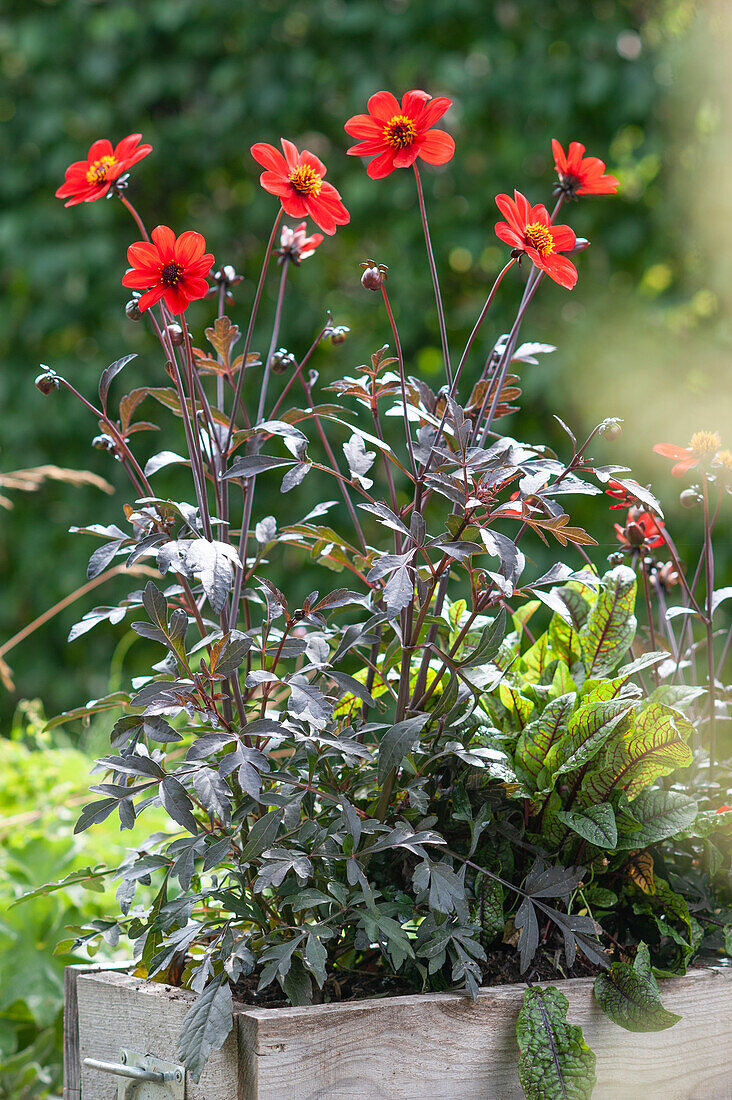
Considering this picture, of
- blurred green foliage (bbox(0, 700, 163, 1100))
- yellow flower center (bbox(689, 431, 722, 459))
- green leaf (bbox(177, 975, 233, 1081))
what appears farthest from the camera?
blurred green foliage (bbox(0, 700, 163, 1100))

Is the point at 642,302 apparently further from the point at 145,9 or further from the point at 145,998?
the point at 145,998

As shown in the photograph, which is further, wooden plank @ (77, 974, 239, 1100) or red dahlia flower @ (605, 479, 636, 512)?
red dahlia flower @ (605, 479, 636, 512)

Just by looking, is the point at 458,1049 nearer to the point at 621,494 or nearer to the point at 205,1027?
the point at 205,1027

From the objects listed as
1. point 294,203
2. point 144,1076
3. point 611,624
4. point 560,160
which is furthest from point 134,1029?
point 560,160

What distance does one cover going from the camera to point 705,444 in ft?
2.75

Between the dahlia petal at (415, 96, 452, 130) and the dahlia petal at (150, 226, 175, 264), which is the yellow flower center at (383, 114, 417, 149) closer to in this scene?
the dahlia petal at (415, 96, 452, 130)

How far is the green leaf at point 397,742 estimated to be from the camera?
0.69 meters

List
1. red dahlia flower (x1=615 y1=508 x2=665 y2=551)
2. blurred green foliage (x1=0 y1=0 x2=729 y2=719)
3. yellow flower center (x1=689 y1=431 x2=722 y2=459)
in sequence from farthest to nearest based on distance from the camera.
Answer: blurred green foliage (x1=0 y1=0 x2=729 y2=719)
red dahlia flower (x1=615 y1=508 x2=665 y2=551)
yellow flower center (x1=689 y1=431 x2=722 y2=459)

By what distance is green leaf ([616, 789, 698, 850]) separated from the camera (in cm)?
78

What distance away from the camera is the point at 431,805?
2.77 ft

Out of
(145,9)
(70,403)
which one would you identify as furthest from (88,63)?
(70,403)

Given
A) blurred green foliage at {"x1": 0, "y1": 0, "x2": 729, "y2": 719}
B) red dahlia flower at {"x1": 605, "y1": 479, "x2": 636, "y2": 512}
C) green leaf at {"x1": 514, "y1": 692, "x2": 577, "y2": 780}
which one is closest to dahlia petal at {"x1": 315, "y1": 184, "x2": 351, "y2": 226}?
red dahlia flower at {"x1": 605, "y1": 479, "x2": 636, "y2": 512}

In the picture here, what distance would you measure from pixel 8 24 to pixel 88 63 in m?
0.29

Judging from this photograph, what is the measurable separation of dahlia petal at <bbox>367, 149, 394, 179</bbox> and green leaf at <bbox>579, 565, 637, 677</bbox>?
0.39 metres
